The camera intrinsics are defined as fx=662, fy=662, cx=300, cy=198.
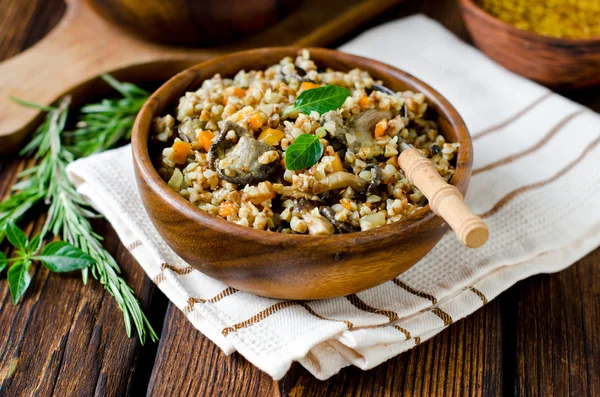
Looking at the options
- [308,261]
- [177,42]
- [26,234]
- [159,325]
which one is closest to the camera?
[308,261]

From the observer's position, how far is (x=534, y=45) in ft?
9.11

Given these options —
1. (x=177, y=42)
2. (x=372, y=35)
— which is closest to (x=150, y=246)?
(x=177, y=42)

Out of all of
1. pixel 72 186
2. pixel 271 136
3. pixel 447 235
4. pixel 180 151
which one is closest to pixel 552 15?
pixel 447 235

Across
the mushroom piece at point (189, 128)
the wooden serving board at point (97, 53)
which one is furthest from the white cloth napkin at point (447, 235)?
the mushroom piece at point (189, 128)

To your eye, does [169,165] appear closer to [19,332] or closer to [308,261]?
[308,261]

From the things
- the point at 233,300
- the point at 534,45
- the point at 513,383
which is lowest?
the point at 513,383

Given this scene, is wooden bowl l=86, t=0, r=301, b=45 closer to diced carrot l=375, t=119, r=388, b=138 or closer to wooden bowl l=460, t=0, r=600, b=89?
wooden bowl l=460, t=0, r=600, b=89

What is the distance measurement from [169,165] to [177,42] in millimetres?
1201

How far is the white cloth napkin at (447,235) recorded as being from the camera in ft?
6.23

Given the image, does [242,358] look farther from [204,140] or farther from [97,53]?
[97,53]

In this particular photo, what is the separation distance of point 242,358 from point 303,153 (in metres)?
0.65

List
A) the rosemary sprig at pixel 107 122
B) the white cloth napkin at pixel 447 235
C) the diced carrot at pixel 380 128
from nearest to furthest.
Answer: the white cloth napkin at pixel 447 235, the diced carrot at pixel 380 128, the rosemary sprig at pixel 107 122

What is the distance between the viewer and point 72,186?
8.09 feet

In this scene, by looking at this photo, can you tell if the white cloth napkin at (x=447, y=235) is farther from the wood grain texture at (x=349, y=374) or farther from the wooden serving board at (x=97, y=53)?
the wooden serving board at (x=97, y=53)
